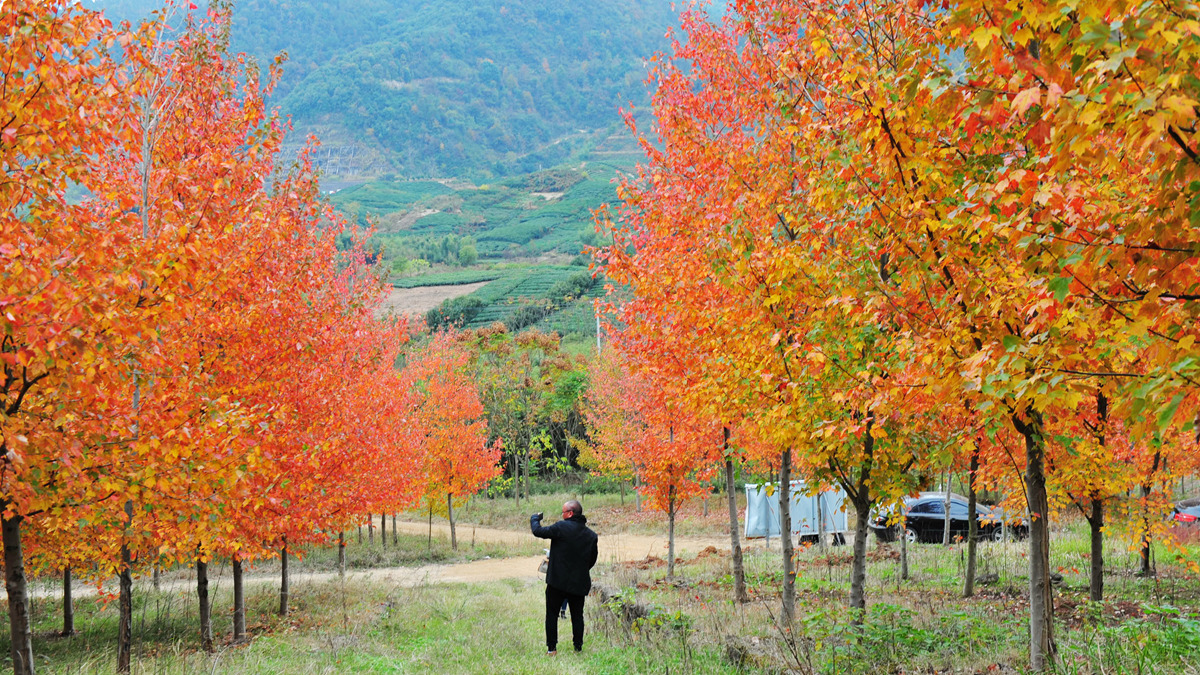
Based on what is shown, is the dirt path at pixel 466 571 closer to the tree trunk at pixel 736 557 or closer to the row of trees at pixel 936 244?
the tree trunk at pixel 736 557

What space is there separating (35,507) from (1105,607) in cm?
1068

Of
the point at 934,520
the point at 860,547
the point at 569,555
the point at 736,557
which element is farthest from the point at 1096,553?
the point at 934,520

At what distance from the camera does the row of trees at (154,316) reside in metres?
→ 4.41

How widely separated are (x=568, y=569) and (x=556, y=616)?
49cm

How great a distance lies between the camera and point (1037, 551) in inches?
189

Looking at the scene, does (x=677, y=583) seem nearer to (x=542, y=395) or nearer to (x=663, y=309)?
(x=663, y=309)

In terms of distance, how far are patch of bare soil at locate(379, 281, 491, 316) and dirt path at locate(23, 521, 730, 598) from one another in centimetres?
6564

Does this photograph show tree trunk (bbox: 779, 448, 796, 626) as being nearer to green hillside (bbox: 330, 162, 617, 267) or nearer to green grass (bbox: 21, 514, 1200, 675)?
green grass (bbox: 21, 514, 1200, 675)

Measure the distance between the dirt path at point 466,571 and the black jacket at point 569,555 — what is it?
26.3 feet

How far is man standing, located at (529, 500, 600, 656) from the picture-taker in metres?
7.51

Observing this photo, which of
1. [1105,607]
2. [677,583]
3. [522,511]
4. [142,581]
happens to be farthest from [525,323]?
[1105,607]

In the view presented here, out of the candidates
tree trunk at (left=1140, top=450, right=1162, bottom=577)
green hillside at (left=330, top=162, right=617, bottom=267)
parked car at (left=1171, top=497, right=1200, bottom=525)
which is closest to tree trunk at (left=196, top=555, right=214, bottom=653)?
tree trunk at (left=1140, top=450, right=1162, bottom=577)

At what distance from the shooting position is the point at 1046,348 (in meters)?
3.03

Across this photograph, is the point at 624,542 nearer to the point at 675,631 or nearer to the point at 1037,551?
the point at 675,631
